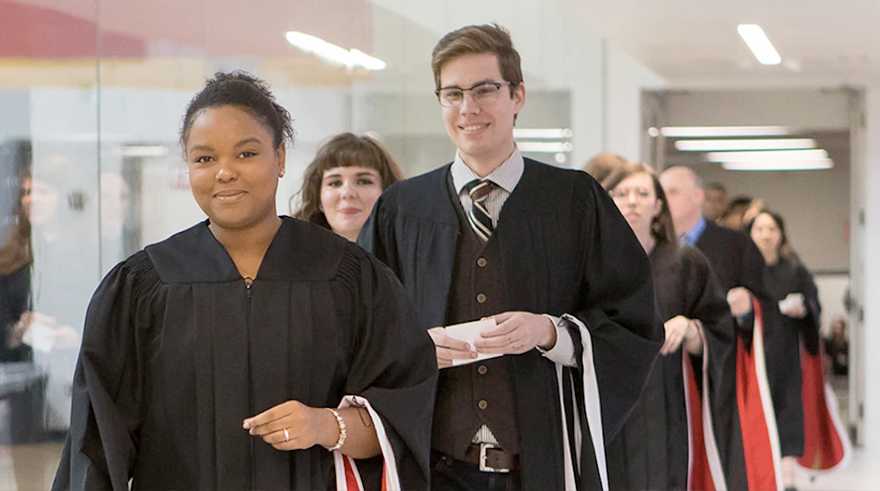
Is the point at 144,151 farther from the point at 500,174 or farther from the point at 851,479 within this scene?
the point at 851,479

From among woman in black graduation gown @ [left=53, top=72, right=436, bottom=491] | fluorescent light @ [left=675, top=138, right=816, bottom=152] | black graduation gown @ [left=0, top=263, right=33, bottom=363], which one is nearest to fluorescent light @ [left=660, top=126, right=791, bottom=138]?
fluorescent light @ [left=675, top=138, right=816, bottom=152]

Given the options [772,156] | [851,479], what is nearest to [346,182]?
Result: [851,479]

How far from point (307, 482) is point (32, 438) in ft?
4.73

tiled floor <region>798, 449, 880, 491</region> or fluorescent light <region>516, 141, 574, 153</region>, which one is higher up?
fluorescent light <region>516, 141, 574, 153</region>

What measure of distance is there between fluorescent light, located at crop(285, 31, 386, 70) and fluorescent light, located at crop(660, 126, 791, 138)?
7.49 metres

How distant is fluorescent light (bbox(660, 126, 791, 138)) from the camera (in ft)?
47.4

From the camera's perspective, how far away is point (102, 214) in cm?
439

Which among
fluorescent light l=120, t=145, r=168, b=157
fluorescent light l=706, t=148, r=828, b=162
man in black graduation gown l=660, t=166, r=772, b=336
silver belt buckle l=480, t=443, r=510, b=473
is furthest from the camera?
fluorescent light l=706, t=148, r=828, b=162

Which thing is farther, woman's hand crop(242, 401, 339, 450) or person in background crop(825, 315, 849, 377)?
person in background crop(825, 315, 849, 377)

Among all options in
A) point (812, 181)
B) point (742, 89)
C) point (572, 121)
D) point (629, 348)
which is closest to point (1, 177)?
point (629, 348)

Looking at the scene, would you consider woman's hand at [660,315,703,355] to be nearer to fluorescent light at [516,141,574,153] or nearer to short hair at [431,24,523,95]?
short hair at [431,24,523,95]

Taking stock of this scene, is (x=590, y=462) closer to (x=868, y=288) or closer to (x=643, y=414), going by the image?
(x=643, y=414)

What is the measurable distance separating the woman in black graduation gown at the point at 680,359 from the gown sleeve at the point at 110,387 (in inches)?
118

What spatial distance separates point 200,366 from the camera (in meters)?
2.92
